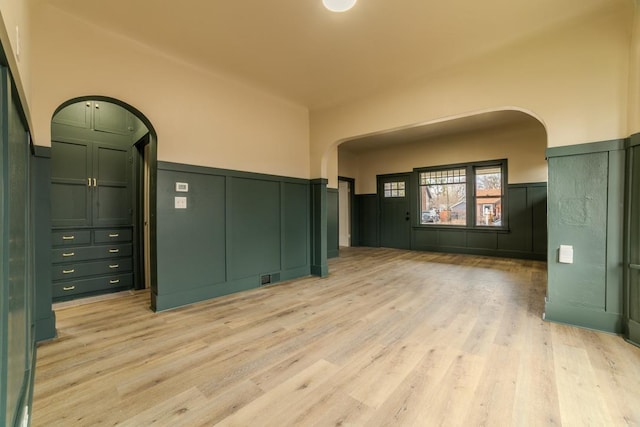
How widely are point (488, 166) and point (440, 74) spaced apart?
409cm

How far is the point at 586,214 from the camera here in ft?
8.41

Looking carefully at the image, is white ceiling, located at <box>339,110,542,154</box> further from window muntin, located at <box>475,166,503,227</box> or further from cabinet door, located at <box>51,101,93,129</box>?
cabinet door, located at <box>51,101,93,129</box>

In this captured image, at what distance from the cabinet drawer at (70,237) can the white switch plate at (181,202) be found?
147 centimetres

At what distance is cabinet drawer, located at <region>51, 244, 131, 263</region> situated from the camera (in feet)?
10.9

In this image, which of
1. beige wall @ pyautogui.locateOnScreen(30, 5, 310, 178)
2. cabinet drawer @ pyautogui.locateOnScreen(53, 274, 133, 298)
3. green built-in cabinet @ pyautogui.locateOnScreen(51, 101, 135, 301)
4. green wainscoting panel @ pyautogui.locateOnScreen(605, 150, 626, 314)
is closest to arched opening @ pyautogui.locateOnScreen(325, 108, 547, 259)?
beige wall @ pyautogui.locateOnScreen(30, 5, 310, 178)

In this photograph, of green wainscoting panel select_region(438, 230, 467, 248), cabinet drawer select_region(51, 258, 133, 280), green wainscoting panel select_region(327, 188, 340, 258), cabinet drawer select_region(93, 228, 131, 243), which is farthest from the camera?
green wainscoting panel select_region(438, 230, 467, 248)

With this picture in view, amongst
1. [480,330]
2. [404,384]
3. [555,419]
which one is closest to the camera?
[555,419]

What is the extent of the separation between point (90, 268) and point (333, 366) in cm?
356

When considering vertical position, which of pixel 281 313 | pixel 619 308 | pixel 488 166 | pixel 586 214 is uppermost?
pixel 488 166

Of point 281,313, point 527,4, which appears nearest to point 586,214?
point 527,4

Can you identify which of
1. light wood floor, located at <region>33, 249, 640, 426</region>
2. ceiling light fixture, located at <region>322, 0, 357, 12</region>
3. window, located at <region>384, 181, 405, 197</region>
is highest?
ceiling light fixture, located at <region>322, 0, 357, 12</region>

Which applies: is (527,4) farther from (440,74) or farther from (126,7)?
(126,7)

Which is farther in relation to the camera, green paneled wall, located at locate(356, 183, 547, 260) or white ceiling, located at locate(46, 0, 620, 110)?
green paneled wall, located at locate(356, 183, 547, 260)

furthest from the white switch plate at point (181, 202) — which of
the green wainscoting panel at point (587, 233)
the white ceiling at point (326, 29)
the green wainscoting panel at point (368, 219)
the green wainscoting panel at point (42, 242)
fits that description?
the green wainscoting panel at point (368, 219)
